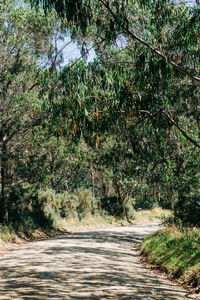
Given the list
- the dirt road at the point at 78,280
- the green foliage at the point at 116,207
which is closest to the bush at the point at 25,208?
the dirt road at the point at 78,280

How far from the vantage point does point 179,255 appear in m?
9.10

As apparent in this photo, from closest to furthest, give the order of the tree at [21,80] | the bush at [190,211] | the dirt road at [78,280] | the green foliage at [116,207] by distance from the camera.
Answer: the dirt road at [78,280] < the bush at [190,211] < the tree at [21,80] < the green foliage at [116,207]

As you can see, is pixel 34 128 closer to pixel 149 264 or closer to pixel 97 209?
pixel 149 264

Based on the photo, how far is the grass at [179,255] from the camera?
7574mm

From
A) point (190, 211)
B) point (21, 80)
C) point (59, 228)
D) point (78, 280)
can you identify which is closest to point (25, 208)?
point (59, 228)

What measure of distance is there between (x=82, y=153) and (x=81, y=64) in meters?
12.2

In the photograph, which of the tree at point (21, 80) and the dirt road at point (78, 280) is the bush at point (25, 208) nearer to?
the tree at point (21, 80)

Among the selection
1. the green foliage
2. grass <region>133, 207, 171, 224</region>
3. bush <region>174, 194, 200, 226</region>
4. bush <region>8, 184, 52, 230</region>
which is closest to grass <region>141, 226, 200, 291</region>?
bush <region>174, 194, 200, 226</region>

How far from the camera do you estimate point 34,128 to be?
1555 cm

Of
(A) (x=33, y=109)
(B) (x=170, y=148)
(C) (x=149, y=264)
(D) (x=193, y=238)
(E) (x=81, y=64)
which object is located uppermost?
(A) (x=33, y=109)

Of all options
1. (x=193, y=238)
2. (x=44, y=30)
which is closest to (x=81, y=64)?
(x=193, y=238)

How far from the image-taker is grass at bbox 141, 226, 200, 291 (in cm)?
757

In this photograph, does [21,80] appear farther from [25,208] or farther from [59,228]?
[59,228]

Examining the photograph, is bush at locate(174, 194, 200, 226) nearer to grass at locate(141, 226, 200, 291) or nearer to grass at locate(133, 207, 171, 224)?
grass at locate(141, 226, 200, 291)
